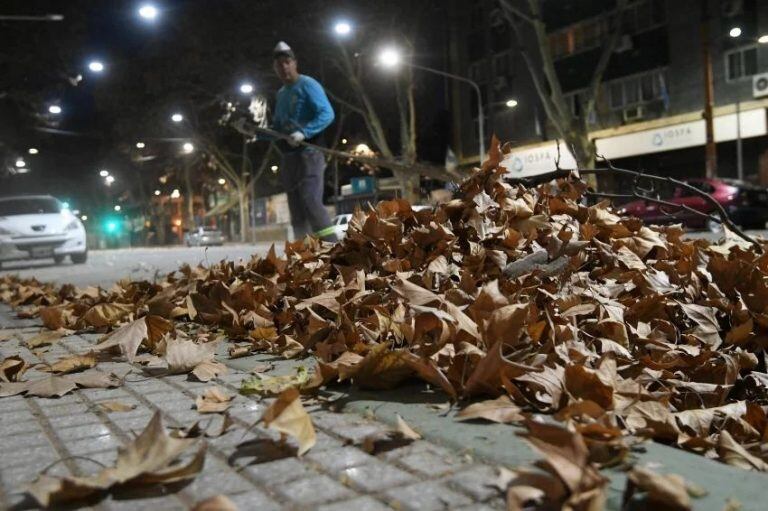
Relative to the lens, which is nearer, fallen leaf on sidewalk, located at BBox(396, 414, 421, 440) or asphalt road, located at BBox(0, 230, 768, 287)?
fallen leaf on sidewalk, located at BBox(396, 414, 421, 440)

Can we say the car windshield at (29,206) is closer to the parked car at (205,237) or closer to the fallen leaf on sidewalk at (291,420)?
the fallen leaf on sidewalk at (291,420)

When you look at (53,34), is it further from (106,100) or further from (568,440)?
(568,440)

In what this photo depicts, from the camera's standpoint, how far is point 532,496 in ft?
4.63

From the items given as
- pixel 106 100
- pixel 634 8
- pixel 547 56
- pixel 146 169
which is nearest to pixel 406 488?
pixel 547 56

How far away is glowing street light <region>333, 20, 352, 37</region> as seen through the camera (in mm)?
23688

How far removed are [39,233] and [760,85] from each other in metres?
24.5

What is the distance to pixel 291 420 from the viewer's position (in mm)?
1854

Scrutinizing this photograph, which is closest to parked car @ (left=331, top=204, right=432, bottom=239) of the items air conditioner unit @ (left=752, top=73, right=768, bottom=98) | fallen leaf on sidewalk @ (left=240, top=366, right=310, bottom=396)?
fallen leaf on sidewalk @ (left=240, top=366, right=310, bottom=396)

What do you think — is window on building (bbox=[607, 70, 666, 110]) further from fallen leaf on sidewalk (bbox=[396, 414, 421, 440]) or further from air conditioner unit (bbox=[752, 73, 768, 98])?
fallen leaf on sidewalk (bbox=[396, 414, 421, 440])

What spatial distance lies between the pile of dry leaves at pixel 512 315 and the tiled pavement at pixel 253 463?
0.33 metres

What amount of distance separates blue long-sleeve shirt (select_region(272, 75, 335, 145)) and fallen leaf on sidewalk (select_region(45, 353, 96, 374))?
383 centimetres

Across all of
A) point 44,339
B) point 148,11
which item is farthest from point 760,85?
point 44,339

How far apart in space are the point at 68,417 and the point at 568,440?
5.25 ft

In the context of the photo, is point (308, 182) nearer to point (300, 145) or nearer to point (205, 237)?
point (300, 145)
